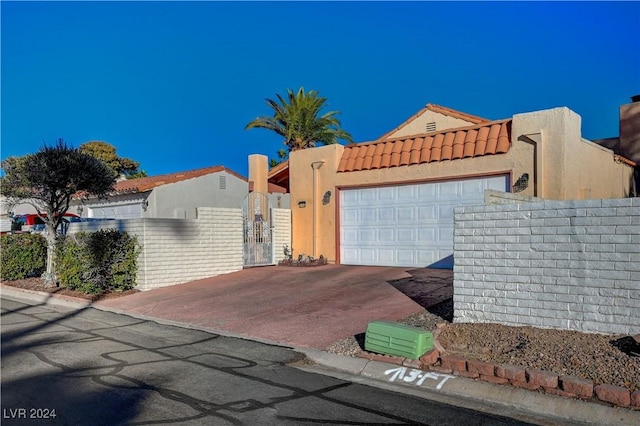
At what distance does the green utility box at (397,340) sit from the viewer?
707 centimetres

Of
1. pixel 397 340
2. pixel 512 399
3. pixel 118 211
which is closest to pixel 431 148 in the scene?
pixel 397 340

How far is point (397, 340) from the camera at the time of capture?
23.8ft

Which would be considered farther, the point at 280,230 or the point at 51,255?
the point at 280,230

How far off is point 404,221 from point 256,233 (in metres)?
5.33

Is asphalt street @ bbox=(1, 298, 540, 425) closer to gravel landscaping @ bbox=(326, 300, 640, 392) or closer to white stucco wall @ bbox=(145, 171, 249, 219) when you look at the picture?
gravel landscaping @ bbox=(326, 300, 640, 392)

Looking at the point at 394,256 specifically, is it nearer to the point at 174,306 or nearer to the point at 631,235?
the point at 174,306

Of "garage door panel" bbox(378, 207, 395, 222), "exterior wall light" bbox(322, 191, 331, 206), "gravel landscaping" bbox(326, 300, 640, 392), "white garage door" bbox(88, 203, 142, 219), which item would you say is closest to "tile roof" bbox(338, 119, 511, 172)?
"exterior wall light" bbox(322, 191, 331, 206)

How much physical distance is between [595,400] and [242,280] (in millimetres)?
11034

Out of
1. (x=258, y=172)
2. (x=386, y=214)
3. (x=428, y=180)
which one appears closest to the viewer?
(x=428, y=180)

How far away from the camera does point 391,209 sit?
1608 cm

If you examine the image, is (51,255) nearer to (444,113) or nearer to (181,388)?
(181,388)

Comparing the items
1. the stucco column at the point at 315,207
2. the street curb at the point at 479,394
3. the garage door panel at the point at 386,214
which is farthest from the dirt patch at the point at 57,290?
the street curb at the point at 479,394

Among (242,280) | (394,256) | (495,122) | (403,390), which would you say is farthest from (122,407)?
(495,122)

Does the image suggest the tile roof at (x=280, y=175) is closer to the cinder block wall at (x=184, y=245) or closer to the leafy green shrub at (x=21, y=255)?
the cinder block wall at (x=184, y=245)
